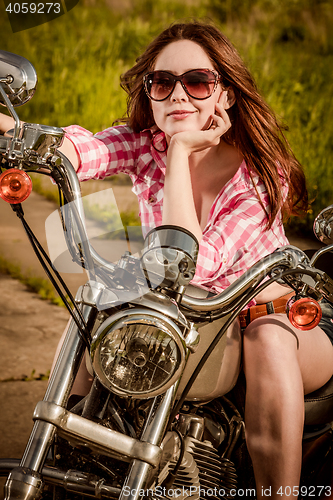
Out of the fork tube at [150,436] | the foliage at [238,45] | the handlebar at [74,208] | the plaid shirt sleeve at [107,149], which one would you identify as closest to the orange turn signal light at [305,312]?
the handlebar at [74,208]

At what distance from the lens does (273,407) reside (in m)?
0.90

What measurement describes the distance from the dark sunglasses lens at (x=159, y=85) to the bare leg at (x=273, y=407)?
1.67ft

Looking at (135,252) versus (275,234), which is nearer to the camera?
(135,252)

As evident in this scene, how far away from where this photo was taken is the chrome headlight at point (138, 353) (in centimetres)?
66

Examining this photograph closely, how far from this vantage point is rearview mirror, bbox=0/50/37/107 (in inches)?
29.0

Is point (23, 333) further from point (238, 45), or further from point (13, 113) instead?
point (238, 45)

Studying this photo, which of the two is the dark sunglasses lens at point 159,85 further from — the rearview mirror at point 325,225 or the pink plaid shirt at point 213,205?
the rearview mirror at point 325,225

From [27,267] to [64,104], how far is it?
1199 millimetres

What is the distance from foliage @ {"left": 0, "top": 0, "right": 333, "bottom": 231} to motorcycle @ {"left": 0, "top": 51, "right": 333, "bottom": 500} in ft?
8.70

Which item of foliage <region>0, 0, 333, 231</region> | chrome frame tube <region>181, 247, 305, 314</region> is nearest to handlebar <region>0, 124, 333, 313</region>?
chrome frame tube <region>181, 247, 305, 314</region>

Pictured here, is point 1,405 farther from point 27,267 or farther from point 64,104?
point 64,104

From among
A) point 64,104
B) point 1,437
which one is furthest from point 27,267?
point 1,437

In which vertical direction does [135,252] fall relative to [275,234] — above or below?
below

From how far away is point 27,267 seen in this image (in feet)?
10.1
